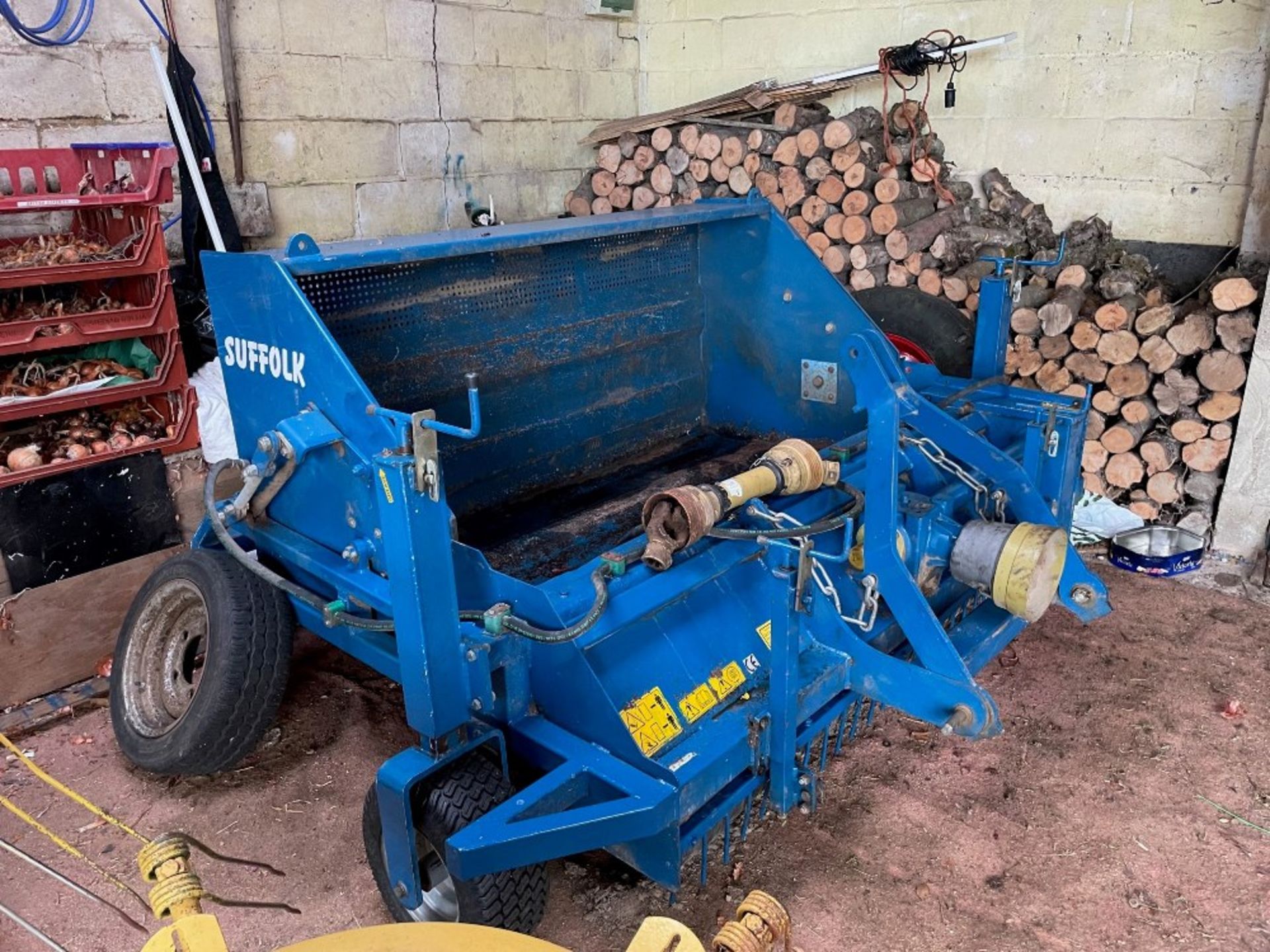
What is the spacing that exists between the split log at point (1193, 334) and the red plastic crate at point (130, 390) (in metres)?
3.62

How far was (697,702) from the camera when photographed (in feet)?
7.47

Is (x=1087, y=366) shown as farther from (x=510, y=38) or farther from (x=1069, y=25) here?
(x=510, y=38)

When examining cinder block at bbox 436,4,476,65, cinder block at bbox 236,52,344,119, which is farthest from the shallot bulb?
cinder block at bbox 436,4,476,65

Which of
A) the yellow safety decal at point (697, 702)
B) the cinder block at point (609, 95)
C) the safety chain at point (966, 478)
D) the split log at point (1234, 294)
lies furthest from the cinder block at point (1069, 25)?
the yellow safety decal at point (697, 702)

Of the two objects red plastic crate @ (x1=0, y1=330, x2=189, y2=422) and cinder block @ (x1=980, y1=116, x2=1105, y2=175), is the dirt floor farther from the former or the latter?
cinder block @ (x1=980, y1=116, x2=1105, y2=175)

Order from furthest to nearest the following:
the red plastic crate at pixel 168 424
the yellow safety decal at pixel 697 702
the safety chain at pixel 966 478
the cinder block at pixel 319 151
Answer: the cinder block at pixel 319 151
the red plastic crate at pixel 168 424
the safety chain at pixel 966 478
the yellow safety decal at pixel 697 702

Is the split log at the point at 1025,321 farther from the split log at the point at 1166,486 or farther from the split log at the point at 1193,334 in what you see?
the split log at the point at 1166,486

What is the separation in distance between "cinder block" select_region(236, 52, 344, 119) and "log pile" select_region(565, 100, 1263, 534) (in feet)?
5.12

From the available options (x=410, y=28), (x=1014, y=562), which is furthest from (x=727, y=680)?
(x=410, y=28)

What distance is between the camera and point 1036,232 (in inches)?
166

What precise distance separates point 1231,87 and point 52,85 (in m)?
4.36

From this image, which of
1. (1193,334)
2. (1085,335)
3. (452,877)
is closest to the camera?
(452,877)

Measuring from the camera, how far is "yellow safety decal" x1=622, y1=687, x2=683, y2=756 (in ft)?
6.93

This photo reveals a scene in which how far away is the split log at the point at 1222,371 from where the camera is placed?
3.50 metres
